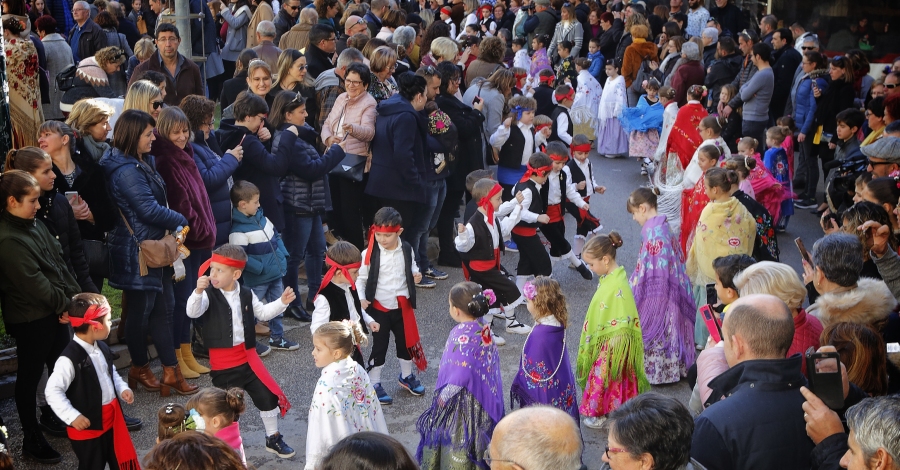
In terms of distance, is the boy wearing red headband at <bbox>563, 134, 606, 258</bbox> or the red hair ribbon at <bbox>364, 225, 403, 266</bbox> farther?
the boy wearing red headband at <bbox>563, 134, 606, 258</bbox>

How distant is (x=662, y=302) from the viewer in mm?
6672

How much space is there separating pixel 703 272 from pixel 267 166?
3425mm

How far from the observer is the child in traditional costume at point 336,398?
16.2 feet

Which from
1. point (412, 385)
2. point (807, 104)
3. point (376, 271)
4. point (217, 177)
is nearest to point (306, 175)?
point (217, 177)

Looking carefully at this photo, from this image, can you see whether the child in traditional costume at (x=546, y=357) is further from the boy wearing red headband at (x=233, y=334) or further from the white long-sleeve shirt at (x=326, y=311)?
the boy wearing red headband at (x=233, y=334)

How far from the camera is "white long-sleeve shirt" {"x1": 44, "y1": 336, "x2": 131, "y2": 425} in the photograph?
473 cm

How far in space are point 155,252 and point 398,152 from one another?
2648 millimetres

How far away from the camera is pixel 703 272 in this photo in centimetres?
687

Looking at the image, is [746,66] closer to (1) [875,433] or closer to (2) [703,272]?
(2) [703,272]

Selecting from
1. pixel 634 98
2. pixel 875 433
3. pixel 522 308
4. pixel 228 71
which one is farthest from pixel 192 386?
pixel 634 98

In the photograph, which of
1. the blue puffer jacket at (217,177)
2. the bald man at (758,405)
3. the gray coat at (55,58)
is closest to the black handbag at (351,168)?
the blue puffer jacket at (217,177)

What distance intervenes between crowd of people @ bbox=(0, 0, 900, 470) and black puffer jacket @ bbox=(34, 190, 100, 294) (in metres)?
0.02

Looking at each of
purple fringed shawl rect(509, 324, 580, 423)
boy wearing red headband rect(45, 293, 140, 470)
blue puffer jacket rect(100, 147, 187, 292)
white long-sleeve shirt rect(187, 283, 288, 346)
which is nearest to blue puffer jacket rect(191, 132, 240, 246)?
blue puffer jacket rect(100, 147, 187, 292)

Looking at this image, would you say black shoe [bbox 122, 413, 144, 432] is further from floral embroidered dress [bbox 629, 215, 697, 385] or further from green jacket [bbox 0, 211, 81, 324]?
floral embroidered dress [bbox 629, 215, 697, 385]
